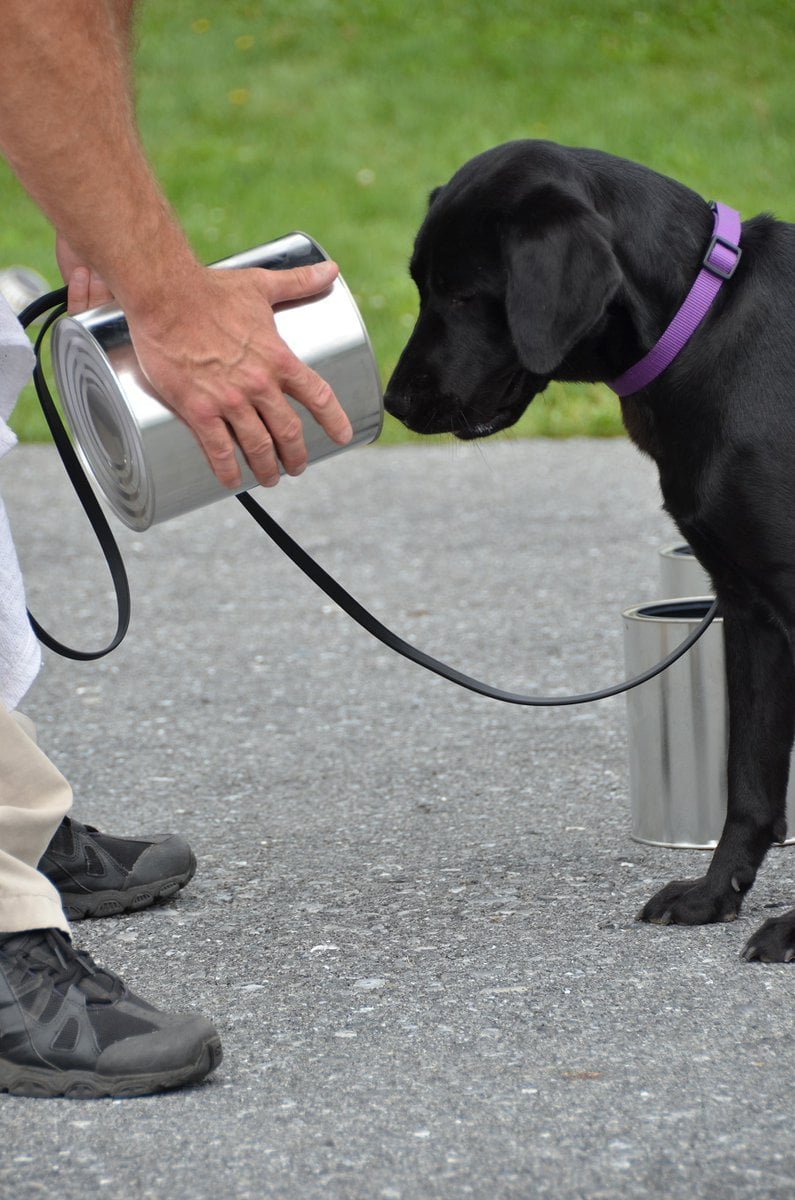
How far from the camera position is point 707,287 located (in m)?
2.53

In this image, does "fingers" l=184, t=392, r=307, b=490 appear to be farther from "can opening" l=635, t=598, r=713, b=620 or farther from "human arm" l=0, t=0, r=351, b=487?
"can opening" l=635, t=598, r=713, b=620

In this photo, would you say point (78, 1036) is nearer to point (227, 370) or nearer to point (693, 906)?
point (227, 370)

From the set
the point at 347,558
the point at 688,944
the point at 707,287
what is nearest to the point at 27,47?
the point at 707,287

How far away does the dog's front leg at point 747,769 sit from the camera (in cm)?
268

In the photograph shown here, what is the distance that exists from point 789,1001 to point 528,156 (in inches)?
56.7

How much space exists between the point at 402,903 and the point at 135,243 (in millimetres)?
1353

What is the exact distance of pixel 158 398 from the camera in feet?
7.32

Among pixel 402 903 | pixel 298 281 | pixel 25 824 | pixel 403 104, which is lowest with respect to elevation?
pixel 402 903

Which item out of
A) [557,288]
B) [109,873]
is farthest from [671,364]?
[109,873]

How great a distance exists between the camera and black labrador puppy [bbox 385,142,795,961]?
2.47m

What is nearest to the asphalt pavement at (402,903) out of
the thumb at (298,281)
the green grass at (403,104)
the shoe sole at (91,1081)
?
the shoe sole at (91,1081)

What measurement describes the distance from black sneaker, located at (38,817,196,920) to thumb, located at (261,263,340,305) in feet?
3.66

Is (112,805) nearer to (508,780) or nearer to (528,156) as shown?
(508,780)

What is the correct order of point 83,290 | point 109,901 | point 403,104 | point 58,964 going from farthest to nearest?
1. point 403,104
2. point 109,901
3. point 83,290
4. point 58,964
